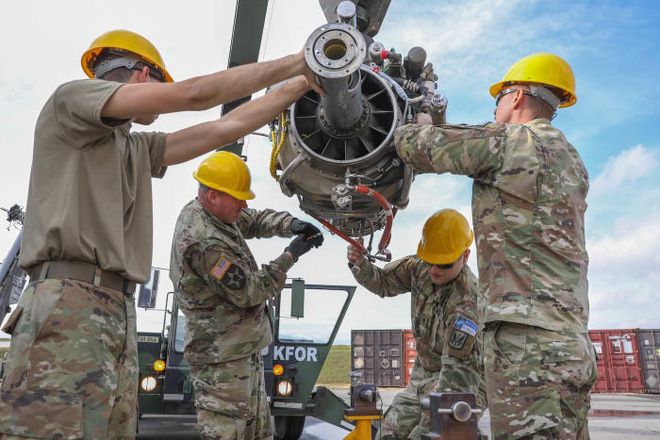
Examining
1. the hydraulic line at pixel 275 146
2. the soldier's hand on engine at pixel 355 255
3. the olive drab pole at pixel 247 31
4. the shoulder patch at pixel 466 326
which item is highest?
the olive drab pole at pixel 247 31

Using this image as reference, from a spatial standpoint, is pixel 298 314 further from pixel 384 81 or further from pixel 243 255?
pixel 384 81

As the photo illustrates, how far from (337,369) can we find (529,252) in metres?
20.8

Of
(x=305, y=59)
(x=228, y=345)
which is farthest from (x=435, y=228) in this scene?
(x=305, y=59)

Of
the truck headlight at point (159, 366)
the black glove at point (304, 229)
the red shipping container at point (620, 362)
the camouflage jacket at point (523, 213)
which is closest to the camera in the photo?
the camouflage jacket at point (523, 213)

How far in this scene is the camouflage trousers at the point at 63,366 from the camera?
1.54 m

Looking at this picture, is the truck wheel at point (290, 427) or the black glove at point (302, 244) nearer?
the black glove at point (302, 244)

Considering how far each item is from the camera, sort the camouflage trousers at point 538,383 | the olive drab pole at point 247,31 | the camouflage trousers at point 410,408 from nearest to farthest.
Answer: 1. the camouflage trousers at point 538,383
2. the camouflage trousers at point 410,408
3. the olive drab pole at point 247,31

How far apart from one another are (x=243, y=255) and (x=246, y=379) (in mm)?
751

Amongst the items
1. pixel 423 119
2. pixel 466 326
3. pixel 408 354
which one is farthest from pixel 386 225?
pixel 408 354

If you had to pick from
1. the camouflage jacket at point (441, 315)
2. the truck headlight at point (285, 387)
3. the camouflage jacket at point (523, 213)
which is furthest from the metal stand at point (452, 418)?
the truck headlight at point (285, 387)

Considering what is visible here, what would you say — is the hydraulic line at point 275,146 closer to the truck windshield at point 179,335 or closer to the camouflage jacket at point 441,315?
the camouflage jacket at point 441,315

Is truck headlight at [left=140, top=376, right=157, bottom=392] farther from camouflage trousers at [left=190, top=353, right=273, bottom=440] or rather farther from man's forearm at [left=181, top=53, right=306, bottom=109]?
man's forearm at [left=181, top=53, right=306, bottom=109]

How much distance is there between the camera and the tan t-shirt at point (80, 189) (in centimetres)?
170

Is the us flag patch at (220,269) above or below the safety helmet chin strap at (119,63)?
below
